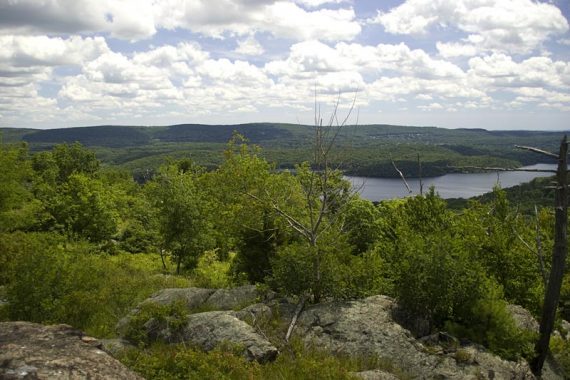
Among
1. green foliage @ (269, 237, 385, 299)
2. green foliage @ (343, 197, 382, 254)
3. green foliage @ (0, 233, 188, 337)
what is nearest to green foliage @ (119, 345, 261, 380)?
green foliage @ (0, 233, 188, 337)

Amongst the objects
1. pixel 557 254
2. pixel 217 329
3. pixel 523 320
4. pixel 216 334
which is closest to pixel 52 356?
pixel 216 334

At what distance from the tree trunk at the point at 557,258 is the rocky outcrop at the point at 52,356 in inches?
469

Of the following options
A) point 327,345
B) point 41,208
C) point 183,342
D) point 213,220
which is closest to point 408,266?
point 327,345

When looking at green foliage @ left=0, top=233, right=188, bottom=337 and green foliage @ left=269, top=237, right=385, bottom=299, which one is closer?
green foliage @ left=0, top=233, right=188, bottom=337

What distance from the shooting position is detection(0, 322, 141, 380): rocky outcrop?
6.84m

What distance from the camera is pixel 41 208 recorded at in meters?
32.8

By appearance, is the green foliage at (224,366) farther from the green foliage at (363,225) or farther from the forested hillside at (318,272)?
the green foliage at (363,225)

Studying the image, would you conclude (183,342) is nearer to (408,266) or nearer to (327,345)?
(327,345)

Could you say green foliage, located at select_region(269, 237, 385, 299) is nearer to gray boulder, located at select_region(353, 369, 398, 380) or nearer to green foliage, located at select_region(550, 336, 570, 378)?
gray boulder, located at select_region(353, 369, 398, 380)

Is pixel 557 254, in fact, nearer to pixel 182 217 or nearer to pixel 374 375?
pixel 374 375

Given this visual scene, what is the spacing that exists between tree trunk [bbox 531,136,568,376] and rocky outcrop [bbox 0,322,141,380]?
11908 millimetres

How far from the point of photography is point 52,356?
7.30 m

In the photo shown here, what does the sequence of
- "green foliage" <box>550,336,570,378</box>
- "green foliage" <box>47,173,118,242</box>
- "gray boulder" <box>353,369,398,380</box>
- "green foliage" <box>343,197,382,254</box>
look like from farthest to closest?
"green foliage" <box>343,197,382,254</box>, "green foliage" <box>47,173,118,242</box>, "green foliage" <box>550,336,570,378</box>, "gray boulder" <box>353,369,398,380</box>

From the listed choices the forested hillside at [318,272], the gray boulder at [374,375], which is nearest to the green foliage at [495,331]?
the forested hillside at [318,272]
